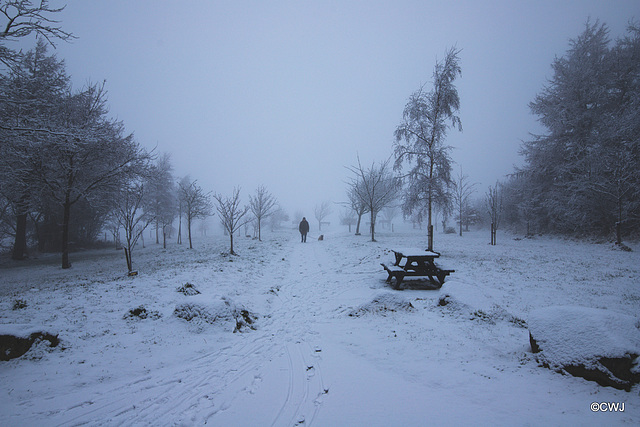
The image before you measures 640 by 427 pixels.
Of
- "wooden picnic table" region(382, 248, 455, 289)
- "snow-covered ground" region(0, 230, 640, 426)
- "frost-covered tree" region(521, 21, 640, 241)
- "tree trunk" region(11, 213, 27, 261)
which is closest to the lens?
"snow-covered ground" region(0, 230, 640, 426)

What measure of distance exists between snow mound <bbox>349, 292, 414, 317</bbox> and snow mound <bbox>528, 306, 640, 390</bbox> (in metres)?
2.59

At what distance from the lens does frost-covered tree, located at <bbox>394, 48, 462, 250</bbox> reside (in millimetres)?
14461

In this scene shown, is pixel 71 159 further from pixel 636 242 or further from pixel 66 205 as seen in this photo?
pixel 636 242

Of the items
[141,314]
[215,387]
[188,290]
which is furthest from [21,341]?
[215,387]

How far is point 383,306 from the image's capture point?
20.2 feet

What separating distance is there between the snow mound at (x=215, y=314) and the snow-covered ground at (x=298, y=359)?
0.09ft

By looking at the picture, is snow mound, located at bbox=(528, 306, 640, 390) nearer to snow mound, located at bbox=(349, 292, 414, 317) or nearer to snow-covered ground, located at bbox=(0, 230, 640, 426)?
snow-covered ground, located at bbox=(0, 230, 640, 426)

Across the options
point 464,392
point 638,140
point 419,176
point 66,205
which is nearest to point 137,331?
point 464,392

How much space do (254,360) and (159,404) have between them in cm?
148

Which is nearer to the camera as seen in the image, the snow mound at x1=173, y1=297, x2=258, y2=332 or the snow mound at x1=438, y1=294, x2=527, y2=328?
the snow mound at x1=438, y1=294, x2=527, y2=328

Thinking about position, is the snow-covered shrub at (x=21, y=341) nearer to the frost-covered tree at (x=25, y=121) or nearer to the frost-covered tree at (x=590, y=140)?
the frost-covered tree at (x=25, y=121)

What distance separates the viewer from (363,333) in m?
5.15

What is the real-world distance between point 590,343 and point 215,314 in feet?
21.9

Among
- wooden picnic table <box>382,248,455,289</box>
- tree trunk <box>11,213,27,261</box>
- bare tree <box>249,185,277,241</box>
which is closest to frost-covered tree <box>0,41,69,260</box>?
tree trunk <box>11,213,27,261</box>
